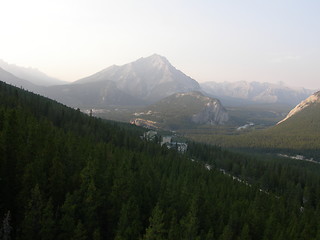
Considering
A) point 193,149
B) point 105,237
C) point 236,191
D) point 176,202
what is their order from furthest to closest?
point 193,149, point 236,191, point 176,202, point 105,237

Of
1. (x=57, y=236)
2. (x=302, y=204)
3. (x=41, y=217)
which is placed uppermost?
(x=41, y=217)

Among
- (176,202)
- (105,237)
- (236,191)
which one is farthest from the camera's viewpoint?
(236,191)

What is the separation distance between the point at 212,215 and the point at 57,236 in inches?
1298

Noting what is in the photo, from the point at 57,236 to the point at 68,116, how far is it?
109 m

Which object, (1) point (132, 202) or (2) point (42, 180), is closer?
(2) point (42, 180)

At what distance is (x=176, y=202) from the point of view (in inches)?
2295

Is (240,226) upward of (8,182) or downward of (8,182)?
downward

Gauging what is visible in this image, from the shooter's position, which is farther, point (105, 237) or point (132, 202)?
point (132, 202)

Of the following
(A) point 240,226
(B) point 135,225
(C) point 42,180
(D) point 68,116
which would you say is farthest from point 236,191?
(D) point 68,116

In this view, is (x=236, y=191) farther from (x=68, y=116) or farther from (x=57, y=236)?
(x=68, y=116)

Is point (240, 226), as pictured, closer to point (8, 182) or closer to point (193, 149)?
point (8, 182)

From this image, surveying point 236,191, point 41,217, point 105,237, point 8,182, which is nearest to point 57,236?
point 41,217

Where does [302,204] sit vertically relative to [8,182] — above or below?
below

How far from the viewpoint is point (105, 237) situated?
1836 inches
